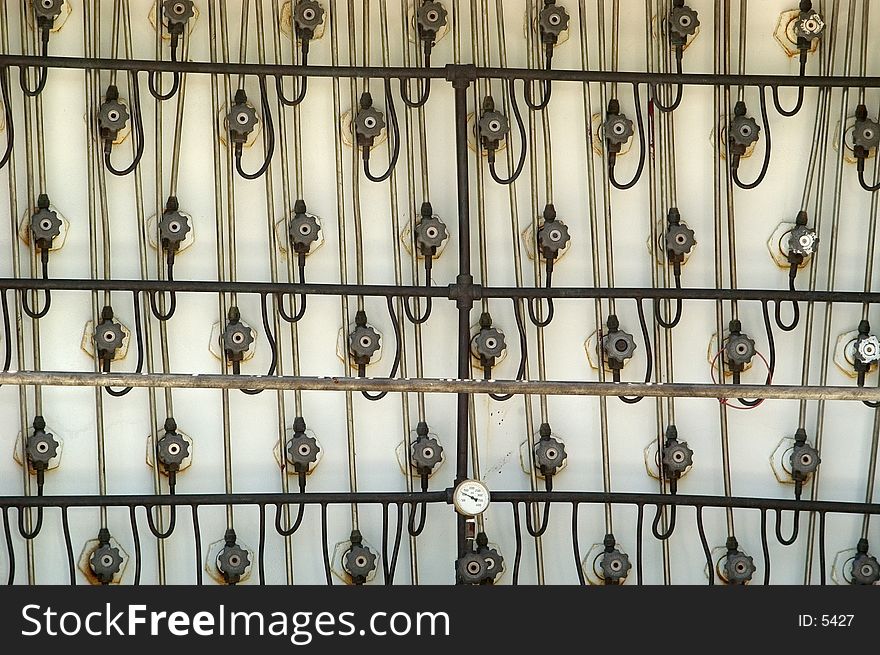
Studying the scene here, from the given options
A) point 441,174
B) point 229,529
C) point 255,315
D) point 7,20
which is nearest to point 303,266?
point 255,315

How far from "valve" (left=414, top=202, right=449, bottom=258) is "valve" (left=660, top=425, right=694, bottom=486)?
1201 millimetres

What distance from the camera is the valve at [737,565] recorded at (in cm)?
576

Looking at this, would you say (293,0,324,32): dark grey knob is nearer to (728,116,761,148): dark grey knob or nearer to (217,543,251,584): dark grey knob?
(728,116,761,148): dark grey knob

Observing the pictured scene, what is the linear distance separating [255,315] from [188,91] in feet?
3.00

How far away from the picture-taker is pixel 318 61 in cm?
562

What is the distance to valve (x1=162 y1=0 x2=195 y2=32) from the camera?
5.47 metres

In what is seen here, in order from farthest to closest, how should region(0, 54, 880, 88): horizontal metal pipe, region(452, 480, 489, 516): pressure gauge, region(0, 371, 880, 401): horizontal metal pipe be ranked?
1. region(0, 54, 880, 88): horizontal metal pipe
2. region(452, 480, 489, 516): pressure gauge
3. region(0, 371, 880, 401): horizontal metal pipe

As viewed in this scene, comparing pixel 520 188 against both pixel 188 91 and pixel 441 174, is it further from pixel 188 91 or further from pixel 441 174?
pixel 188 91

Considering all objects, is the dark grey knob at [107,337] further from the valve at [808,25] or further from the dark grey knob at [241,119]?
the valve at [808,25]

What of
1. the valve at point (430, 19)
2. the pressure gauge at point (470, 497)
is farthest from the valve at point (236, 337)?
the valve at point (430, 19)

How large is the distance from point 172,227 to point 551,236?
146 centimetres

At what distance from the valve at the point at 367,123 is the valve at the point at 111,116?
89 centimetres

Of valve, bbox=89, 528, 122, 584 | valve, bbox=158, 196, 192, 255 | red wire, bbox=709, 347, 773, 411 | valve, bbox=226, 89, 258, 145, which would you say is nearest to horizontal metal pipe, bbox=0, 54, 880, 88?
valve, bbox=226, 89, 258, 145

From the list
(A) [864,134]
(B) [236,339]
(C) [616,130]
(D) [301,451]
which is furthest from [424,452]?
(A) [864,134]
